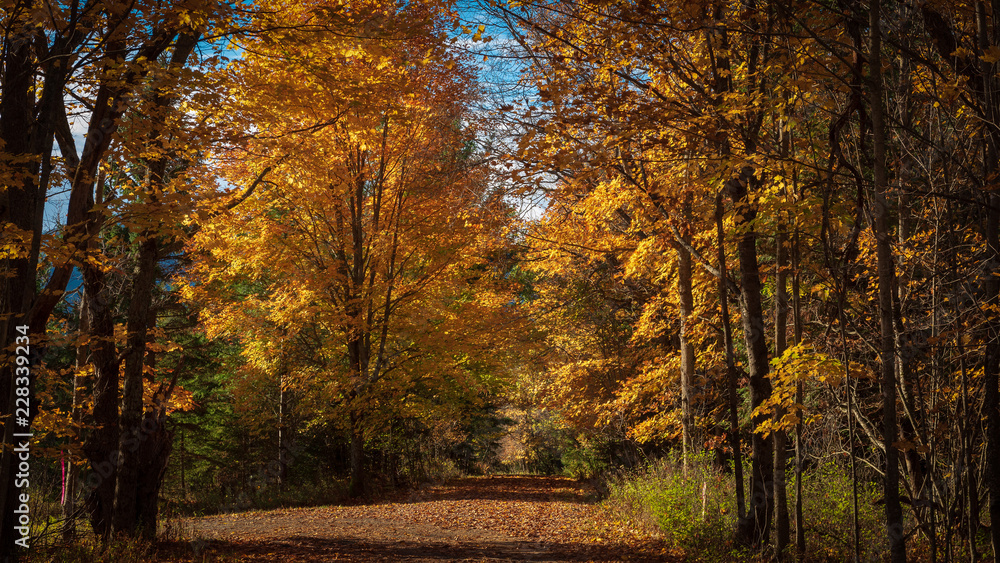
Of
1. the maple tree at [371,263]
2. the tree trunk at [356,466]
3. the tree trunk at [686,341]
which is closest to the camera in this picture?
the tree trunk at [686,341]

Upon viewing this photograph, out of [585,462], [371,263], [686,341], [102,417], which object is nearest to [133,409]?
[102,417]

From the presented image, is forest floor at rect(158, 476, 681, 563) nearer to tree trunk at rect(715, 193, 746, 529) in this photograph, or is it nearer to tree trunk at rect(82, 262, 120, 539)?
tree trunk at rect(82, 262, 120, 539)

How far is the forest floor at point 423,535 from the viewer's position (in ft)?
25.1

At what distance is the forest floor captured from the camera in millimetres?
7648

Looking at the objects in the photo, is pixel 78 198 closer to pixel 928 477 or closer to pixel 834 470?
pixel 928 477

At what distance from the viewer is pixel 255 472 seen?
925 inches

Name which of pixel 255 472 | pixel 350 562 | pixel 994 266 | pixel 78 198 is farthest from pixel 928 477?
pixel 255 472

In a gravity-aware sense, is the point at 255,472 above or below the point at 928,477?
below

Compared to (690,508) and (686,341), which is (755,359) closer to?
(690,508)

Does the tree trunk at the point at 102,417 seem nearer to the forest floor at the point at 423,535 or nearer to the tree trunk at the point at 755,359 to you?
the forest floor at the point at 423,535

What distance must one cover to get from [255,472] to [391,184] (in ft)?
49.5

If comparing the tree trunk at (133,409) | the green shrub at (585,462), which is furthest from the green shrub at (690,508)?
the green shrub at (585,462)

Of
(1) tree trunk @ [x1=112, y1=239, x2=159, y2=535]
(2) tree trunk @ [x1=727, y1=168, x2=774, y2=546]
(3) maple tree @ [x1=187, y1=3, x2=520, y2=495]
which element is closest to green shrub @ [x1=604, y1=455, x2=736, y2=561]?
(2) tree trunk @ [x1=727, y1=168, x2=774, y2=546]

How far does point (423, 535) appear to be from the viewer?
31.5 feet
